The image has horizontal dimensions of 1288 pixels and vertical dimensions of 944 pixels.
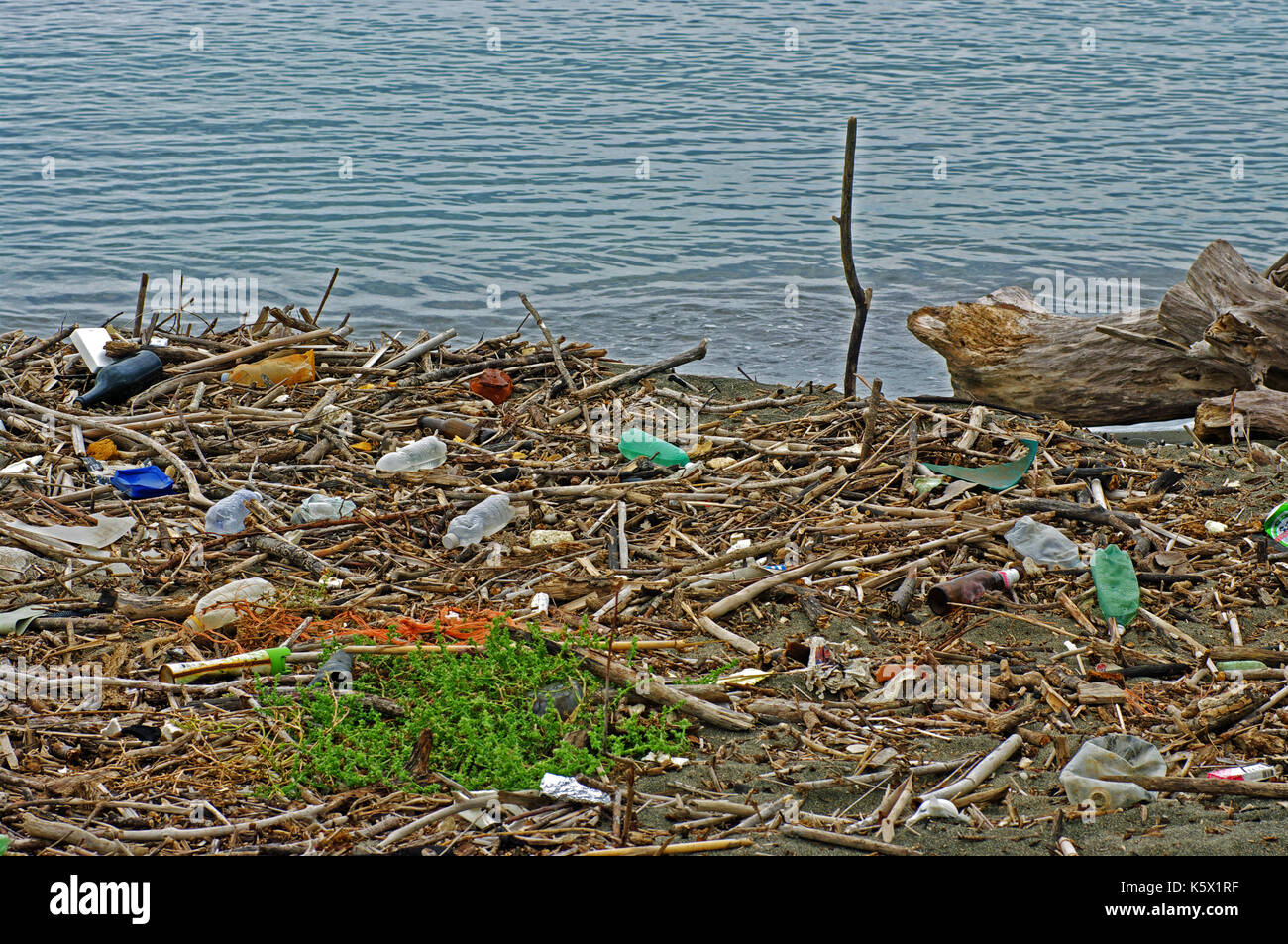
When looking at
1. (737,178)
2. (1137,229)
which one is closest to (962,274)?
(1137,229)

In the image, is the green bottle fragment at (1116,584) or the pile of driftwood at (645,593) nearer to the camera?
the pile of driftwood at (645,593)

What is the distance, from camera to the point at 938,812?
2.97 meters

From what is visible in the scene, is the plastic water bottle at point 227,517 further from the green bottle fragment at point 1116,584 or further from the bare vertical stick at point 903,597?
the green bottle fragment at point 1116,584

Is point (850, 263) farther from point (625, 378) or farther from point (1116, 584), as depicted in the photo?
point (1116, 584)

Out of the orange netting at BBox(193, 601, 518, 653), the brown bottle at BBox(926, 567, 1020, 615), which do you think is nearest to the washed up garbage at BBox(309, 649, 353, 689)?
the orange netting at BBox(193, 601, 518, 653)

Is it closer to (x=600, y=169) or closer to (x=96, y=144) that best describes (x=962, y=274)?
(x=600, y=169)

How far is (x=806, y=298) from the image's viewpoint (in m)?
11.9

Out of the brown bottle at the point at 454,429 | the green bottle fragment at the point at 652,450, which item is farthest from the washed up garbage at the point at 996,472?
the brown bottle at the point at 454,429

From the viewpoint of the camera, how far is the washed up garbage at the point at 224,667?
355 cm

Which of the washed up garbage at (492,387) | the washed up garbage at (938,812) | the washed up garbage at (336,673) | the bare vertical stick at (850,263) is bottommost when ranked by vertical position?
the washed up garbage at (938,812)

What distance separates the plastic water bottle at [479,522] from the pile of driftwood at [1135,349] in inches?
162

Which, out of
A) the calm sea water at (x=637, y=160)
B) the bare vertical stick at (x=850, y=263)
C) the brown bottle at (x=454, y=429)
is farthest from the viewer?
the calm sea water at (x=637, y=160)

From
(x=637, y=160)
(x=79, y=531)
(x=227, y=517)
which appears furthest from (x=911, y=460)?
(x=637, y=160)

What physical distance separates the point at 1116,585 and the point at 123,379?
5.05 metres
